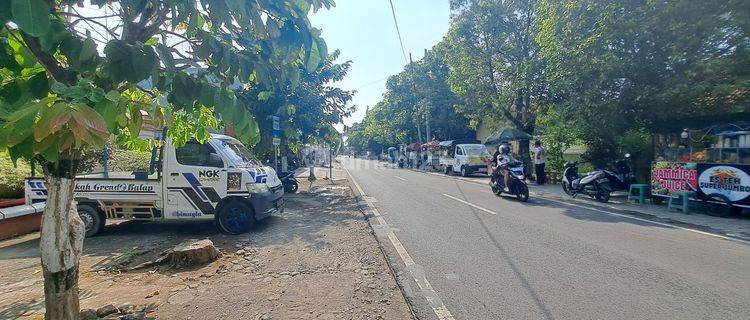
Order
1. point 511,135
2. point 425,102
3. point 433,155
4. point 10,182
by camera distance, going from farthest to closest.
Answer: point 425,102 → point 433,155 → point 511,135 → point 10,182

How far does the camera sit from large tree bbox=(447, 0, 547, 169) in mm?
18531

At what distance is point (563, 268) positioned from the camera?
16.1 feet

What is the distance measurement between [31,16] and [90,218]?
671 cm

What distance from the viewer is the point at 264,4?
233 centimetres

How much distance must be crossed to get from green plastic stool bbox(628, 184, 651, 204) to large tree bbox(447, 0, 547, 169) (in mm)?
7251

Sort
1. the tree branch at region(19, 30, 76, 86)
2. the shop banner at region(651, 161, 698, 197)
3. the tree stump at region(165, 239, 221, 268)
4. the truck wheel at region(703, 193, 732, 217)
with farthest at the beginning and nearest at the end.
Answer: the shop banner at region(651, 161, 698, 197) < the truck wheel at region(703, 193, 732, 217) < the tree stump at region(165, 239, 221, 268) < the tree branch at region(19, 30, 76, 86)

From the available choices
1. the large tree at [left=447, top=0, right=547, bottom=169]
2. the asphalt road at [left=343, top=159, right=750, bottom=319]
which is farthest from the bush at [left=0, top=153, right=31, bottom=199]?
the large tree at [left=447, top=0, right=547, bottom=169]

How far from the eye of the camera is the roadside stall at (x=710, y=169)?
337 inches

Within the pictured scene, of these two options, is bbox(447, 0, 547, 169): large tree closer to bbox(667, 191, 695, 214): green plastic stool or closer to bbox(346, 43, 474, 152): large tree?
bbox(346, 43, 474, 152): large tree

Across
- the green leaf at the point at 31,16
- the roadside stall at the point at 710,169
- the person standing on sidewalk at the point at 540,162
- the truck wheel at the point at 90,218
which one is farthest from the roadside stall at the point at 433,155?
the green leaf at the point at 31,16

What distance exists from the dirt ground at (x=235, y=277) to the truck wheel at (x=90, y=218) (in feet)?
0.57

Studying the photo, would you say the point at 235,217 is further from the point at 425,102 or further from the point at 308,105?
the point at 425,102

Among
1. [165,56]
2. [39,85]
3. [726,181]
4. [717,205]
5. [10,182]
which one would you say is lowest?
[717,205]

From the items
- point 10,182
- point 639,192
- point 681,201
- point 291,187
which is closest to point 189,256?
point 10,182
